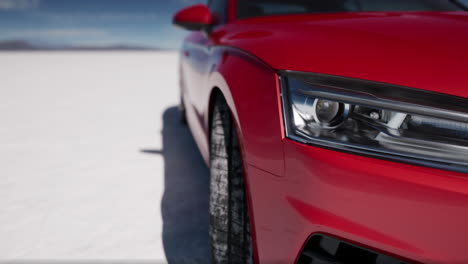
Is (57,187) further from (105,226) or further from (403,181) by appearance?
(403,181)

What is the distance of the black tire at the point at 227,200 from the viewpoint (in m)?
1.24

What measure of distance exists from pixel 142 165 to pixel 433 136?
2491 mm

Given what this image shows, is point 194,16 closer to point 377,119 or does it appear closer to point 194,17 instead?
point 194,17

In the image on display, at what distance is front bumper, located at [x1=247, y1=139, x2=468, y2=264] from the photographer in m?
0.71

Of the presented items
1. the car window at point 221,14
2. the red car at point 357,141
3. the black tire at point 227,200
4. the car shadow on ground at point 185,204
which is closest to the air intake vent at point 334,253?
the red car at point 357,141

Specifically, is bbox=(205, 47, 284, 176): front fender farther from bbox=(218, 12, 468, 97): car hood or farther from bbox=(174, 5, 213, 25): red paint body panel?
bbox=(174, 5, 213, 25): red paint body panel

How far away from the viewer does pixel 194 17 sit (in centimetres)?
213

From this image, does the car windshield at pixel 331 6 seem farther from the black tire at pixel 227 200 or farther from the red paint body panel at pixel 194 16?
the black tire at pixel 227 200

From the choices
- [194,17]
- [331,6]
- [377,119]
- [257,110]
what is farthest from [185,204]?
[377,119]

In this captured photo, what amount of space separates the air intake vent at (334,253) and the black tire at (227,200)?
0.35m

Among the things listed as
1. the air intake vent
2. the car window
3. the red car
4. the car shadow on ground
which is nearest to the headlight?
the red car

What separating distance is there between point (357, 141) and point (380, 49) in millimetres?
271

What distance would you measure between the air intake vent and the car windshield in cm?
139

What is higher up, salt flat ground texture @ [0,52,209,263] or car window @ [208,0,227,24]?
car window @ [208,0,227,24]
